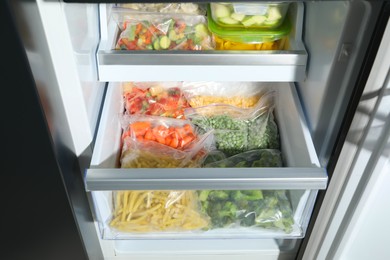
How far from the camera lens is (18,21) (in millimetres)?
616

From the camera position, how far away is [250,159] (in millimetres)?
1123

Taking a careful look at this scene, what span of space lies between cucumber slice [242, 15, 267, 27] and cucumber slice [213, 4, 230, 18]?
0.14ft

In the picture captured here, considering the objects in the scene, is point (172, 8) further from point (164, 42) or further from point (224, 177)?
point (224, 177)

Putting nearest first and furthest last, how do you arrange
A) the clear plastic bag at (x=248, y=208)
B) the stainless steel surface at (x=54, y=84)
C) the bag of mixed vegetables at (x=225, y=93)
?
the stainless steel surface at (x=54, y=84), the clear plastic bag at (x=248, y=208), the bag of mixed vegetables at (x=225, y=93)

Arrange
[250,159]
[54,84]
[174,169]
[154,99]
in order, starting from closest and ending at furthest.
Result: [54,84] < [174,169] < [250,159] < [154,99]

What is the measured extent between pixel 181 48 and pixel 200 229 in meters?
0.45

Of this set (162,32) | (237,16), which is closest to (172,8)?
(162,32)

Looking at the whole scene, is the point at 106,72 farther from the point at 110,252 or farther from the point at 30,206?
the point at 110,252

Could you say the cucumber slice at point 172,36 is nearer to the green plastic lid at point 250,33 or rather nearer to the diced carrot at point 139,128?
the green plastic lid at point 250,33

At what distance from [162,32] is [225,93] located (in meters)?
0.34

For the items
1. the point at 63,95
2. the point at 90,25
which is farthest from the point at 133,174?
the point at 90,25

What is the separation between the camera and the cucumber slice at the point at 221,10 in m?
0.95

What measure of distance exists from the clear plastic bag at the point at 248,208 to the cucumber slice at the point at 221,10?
1.36ft

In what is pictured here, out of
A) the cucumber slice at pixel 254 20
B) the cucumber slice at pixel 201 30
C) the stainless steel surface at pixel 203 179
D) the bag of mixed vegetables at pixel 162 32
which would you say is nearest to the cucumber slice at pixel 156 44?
the bag of mixed vegetables at pixel 162 32
